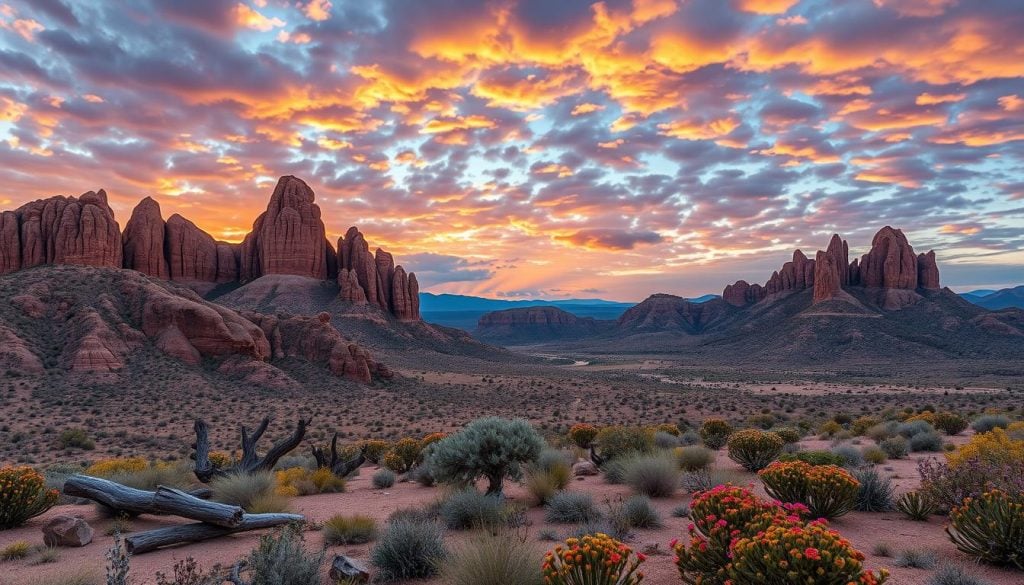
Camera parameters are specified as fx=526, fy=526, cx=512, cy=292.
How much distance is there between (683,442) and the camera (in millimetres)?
19938

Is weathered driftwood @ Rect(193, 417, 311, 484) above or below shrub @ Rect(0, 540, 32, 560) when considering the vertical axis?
above

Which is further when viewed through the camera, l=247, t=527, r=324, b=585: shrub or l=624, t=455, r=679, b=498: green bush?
l=624, t=455, r=679, b=498: green bush

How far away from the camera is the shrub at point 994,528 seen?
700 centimetres

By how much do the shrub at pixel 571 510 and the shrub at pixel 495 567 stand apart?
3.65 m

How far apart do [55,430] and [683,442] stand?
2945cm

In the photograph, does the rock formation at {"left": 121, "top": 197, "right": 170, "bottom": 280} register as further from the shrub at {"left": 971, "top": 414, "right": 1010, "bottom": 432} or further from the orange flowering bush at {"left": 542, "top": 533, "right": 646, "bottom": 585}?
the shrub at {"left": 971, "top": 414, "right": 1010, "bottom": 432}

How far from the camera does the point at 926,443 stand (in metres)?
17.3

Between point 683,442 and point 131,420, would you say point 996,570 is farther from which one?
point 131,420

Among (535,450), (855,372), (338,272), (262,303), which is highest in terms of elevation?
(338,272)

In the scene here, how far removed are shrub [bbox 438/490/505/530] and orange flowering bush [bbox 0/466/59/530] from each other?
27.6ft

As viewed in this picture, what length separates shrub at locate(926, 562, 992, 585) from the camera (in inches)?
239

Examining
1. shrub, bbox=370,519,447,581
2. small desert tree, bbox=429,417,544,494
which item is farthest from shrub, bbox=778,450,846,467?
shrub, bbox=370,519,447,581

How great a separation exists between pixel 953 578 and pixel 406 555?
681 cm

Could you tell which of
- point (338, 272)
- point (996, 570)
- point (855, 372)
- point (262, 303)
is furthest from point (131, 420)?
point (855, 372)
